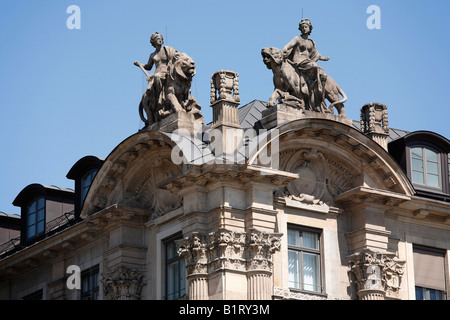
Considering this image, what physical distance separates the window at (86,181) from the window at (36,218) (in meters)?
2.59

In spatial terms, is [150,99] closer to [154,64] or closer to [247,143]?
[154,64]

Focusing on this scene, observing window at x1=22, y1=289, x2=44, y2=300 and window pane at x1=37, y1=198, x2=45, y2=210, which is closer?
window at x1=22, y1=289, x2=44, y2=300

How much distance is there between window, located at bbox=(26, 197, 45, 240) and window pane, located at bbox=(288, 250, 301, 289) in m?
12.1

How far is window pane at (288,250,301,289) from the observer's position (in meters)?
48.4

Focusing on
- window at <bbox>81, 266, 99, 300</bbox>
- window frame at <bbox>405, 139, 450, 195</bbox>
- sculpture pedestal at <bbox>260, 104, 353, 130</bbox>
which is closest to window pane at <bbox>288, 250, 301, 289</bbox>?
sculpture pedestal at <bbox>260, 104, 353, 130</bbox>

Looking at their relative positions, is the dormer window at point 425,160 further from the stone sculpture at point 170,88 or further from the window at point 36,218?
the window at point 36,218

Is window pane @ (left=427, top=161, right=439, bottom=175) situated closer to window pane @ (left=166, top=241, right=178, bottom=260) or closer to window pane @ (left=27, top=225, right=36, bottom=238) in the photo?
window pane @ (left=166, top=241, right=178, bottom=260)

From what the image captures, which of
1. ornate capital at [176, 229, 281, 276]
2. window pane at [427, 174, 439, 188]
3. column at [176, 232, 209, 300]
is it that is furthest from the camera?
window pane at [427, 174, 439, 188]

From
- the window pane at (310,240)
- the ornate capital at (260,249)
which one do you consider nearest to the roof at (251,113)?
the window pane at (310,240)

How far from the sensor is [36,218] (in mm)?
58094
